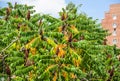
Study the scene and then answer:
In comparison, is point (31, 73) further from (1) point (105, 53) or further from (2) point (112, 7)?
(2) point (112, 7)

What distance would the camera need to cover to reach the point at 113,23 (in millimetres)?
120875

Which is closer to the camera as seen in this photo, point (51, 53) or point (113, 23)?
point (51, 53)

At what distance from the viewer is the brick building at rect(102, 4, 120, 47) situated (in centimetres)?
11825

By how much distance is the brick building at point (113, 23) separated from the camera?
388 feet

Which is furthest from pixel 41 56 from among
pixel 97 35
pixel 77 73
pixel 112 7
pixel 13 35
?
pixel 112 7

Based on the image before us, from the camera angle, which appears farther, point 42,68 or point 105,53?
point 105,53

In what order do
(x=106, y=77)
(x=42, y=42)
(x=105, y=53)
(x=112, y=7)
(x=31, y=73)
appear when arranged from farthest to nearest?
(x=112, y=7) < (x=105, y=53) < (x=106, y=77) < (x=31, y=73) < (x=42, y=42)

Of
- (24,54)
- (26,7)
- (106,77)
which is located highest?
(26,7)

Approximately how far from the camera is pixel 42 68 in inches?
619

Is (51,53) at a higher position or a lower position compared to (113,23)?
lower

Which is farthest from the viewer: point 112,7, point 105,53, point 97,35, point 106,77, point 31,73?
point 112,7

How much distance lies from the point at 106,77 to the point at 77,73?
6.03 metres

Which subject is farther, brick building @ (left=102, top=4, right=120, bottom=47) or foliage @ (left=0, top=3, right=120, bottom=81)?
brick building @ (left=102, top=4, right=120, bottom=47)

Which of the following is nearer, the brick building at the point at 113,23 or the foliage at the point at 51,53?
the foliage at the point at 51,53
